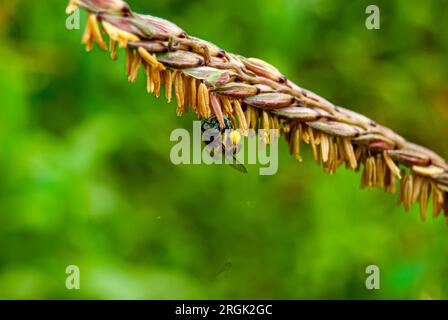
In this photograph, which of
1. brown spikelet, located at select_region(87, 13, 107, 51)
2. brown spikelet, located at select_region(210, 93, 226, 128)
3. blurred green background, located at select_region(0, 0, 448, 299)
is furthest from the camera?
blurred green background, located at select_region(0, 0, 448, 299)

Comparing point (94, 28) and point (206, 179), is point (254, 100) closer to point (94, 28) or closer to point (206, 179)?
point (94, 28)

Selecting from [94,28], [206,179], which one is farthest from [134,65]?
[206,179]

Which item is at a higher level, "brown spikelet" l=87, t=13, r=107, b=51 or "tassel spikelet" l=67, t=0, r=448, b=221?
"brown spikelet" l=87, t=13, r=107, b=51

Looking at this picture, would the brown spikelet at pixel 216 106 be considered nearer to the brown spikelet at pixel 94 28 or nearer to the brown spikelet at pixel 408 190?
the brown spikelet at pixel 94 28

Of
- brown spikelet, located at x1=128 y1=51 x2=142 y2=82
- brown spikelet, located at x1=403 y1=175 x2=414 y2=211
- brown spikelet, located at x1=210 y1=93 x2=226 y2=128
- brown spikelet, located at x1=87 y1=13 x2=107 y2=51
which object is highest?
brown spikelet, located at x1=87 y1=13 x2=107 y2=51

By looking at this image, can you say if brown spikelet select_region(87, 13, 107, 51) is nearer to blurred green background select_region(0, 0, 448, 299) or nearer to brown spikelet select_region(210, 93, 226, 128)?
brown spikelet select_region(210, 93, 226, 128)

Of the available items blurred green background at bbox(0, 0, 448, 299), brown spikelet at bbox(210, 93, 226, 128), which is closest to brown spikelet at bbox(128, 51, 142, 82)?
brown spikelet at bbox(210, 93, 226, 128)

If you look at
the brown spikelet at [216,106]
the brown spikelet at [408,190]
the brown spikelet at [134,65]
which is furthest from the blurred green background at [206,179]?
the brown spikelet at [134,65]
